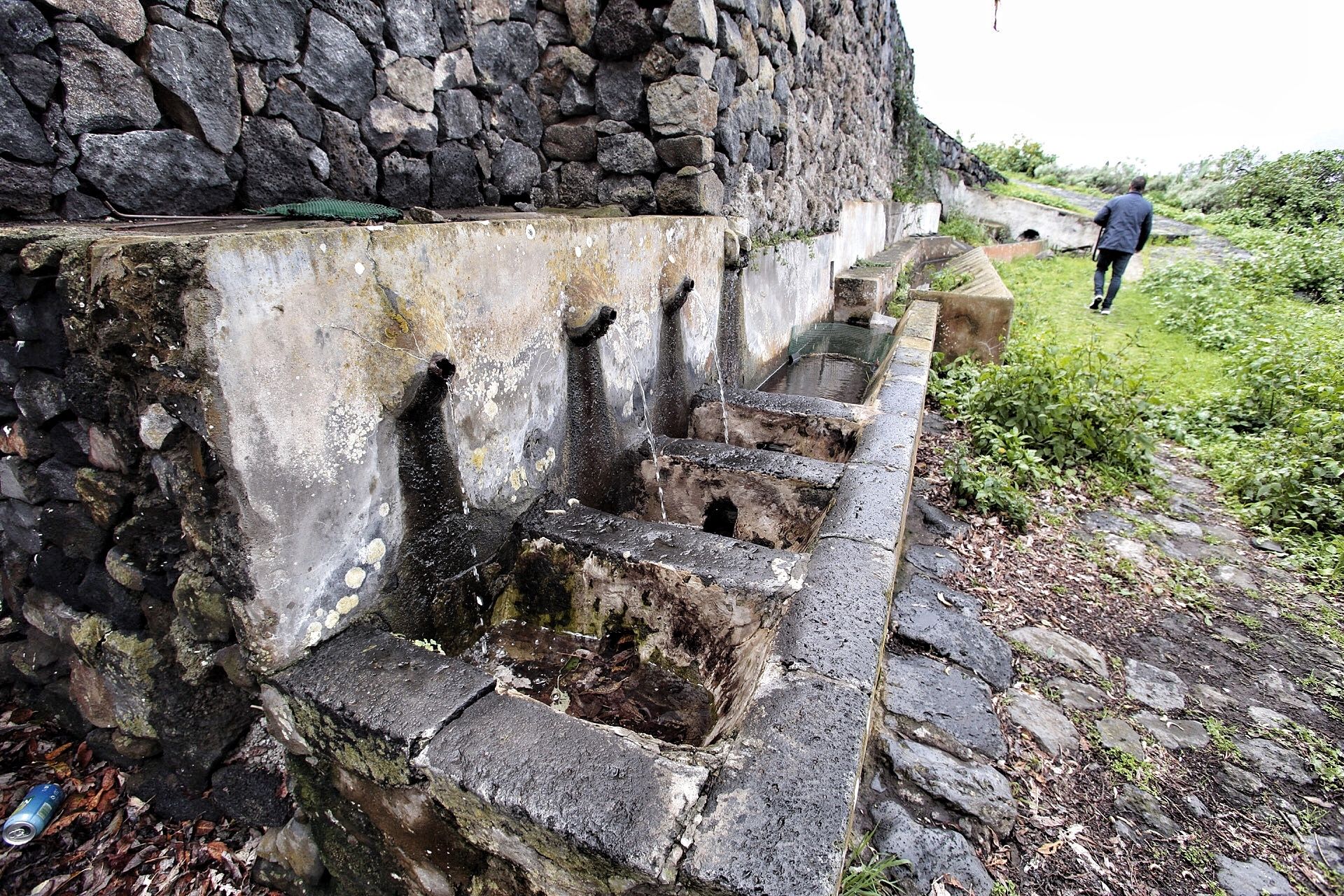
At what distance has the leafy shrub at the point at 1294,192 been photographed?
13.0 metres

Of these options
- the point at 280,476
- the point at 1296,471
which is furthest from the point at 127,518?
the point at 1296,471

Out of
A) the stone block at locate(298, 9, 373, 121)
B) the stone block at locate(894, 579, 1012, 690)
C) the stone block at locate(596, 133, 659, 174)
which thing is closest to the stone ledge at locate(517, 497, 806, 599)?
the stone block at locate(894, 579, 1012, 690)

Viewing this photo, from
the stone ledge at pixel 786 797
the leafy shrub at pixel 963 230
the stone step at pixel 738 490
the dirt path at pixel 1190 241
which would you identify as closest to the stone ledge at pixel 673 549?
the stone ledge at pixel 786 797

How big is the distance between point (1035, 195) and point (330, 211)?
20.1 metres

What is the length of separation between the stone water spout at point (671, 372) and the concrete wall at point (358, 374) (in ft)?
2.47

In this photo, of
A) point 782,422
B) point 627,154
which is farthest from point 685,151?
point 782,422

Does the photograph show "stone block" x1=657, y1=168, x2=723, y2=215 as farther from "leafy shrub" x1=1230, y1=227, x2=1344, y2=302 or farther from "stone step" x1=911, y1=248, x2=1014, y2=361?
"leafy shrub" x1=1230, y1=227, x2=1344, y2=302

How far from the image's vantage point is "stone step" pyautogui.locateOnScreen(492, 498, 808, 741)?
6.41 feet

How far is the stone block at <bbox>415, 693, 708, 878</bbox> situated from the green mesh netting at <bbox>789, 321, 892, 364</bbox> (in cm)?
473

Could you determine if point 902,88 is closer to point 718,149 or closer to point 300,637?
point 718,149

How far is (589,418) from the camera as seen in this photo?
2.71m

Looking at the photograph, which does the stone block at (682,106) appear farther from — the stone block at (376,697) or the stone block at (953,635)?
the stone block at (376,697)

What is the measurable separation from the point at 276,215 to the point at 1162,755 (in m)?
3.69

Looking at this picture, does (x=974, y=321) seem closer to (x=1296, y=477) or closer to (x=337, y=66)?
(x=1296, y=477)
